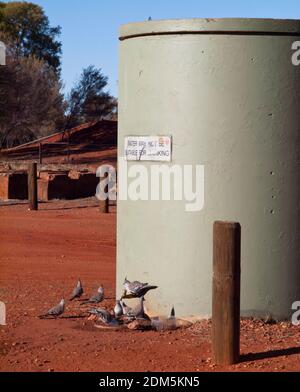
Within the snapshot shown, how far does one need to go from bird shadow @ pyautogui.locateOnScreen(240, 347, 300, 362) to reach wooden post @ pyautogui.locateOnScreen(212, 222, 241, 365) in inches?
7.4

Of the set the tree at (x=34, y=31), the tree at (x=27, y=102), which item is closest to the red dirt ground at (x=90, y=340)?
the tree at (x=27, y=102)

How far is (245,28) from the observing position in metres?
8.39

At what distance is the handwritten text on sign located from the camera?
8703 mm

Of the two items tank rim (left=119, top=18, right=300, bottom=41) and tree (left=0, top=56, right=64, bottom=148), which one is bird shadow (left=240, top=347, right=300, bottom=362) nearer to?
tank rim (left=119, top=18, right=300, bottom=41)

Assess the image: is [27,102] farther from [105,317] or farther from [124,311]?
[105,317]

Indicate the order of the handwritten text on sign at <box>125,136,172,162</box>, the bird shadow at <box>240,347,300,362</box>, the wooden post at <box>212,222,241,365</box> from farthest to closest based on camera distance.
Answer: the handwritten text on sign at <box>125,136,172,162</box>
the bird shadow at <box>240,347,300,362</box>
the wooden post at <box>212,222,241,365</box>

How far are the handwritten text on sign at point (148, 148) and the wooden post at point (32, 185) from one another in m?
11.5

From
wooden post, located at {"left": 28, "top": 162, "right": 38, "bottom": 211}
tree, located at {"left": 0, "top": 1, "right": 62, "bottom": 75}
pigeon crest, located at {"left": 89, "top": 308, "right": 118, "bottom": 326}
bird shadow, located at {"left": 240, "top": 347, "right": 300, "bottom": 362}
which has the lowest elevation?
bird shadow, located at {"left": 240, "top": 347, "right": 300, "bottom": 362}

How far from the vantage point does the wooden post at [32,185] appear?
20438mm

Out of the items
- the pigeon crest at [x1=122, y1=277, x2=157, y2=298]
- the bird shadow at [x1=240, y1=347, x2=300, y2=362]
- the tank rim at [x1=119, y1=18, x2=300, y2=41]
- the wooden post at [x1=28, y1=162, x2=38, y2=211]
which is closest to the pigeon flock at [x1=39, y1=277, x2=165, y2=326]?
the pigeon crest at [x1=122, y1=277, x2=157, y2=298]

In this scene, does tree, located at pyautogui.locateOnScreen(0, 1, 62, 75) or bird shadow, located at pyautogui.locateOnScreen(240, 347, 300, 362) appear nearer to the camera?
bird shadow, located at pyautogui.locateOnScreen(240, 347, 300, 362)

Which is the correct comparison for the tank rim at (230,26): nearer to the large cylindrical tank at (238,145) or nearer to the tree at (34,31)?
the large cylindrical tank at (238,145)

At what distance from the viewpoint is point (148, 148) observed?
8859mm

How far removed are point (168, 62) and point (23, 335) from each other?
112 inches
